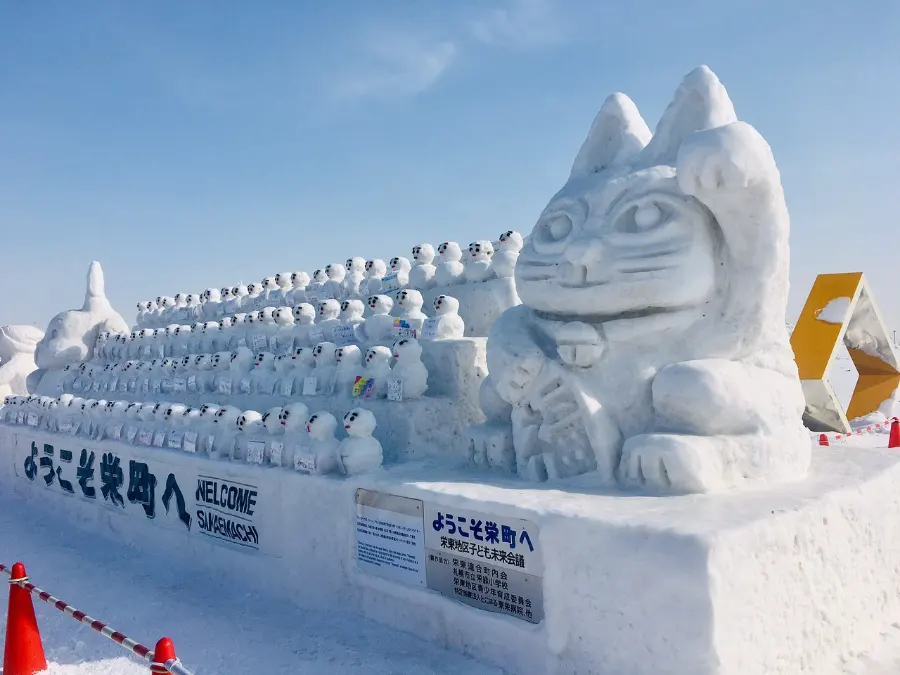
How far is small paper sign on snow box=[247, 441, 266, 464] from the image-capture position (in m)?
4.59

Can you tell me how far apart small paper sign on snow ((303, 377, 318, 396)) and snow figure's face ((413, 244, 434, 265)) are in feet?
5.44

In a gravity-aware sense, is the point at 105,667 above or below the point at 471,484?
below

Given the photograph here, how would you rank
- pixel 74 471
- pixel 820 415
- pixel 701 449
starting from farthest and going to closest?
pixel 820 415
pixel 74 471
pixel 701 449

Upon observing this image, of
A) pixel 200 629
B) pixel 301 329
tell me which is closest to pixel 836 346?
pixel 301 329

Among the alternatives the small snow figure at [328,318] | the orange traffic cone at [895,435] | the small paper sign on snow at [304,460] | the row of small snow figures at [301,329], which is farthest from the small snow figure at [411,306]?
the orange traffic cone at [895,435]

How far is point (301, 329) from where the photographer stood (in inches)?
255

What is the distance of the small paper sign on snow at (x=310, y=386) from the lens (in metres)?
5.35

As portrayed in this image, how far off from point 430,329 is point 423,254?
142 centimetres

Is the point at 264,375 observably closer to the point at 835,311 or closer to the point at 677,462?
the point at 677,462

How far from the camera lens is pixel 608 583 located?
106 inches

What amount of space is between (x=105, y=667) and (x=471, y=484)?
81.2 inches

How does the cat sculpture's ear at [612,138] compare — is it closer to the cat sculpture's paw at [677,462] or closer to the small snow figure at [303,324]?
the cat sculpture's paw at [677,462]

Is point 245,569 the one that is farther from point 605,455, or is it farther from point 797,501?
point 797,501

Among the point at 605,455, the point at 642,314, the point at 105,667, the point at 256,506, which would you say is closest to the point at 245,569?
the point at 256,506
